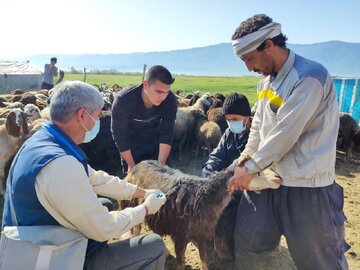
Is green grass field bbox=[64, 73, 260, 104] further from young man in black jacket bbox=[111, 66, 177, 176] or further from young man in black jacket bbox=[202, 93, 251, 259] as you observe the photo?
young man in black jacket bbox=[202, 93, 251, 259]

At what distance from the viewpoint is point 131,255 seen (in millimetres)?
2705

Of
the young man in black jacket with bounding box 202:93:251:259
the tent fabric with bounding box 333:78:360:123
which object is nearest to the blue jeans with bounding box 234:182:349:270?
the young man in black jacket with bounding box 202:93:251:259

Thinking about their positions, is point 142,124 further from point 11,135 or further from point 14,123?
point 11,135

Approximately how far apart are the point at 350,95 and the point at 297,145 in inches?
455

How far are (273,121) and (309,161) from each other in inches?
17.3

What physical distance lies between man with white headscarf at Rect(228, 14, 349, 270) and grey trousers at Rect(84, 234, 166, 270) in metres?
0.90

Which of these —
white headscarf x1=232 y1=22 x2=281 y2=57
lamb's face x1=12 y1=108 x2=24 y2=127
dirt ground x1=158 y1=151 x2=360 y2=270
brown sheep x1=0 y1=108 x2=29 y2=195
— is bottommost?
dirt ground x1=158 y1=151 x2=360 y2=270

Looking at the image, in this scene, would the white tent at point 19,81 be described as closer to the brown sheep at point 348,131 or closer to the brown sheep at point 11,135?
the brown sheep at point 11,135

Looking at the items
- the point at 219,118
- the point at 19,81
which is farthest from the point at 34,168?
the point at 19,81

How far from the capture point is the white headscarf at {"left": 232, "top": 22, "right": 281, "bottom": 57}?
2684 millimetres

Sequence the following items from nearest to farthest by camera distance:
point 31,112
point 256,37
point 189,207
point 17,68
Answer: point 256,37, point 189,207, point 31,112, point 17,68

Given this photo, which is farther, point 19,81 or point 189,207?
point 19,81

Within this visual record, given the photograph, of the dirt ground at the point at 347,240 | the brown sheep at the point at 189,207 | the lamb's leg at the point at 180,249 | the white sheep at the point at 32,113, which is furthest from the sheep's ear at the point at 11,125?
the lamb's leg at the point at 180,249

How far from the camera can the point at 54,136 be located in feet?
7.54
